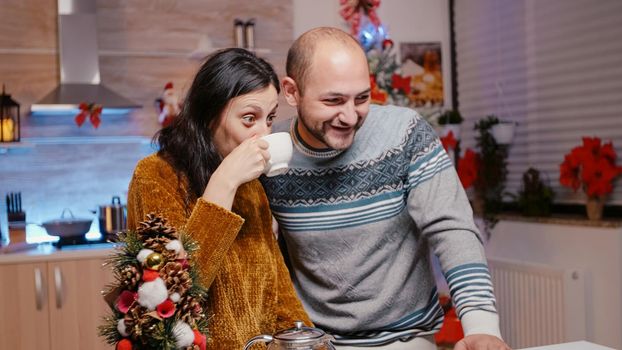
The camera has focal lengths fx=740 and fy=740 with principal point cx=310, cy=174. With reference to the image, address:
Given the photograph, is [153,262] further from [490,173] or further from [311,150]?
[490,173]

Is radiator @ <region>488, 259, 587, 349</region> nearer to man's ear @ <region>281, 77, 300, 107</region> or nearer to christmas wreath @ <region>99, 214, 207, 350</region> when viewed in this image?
man's ear @ <region>281, 77, 300, 107</region>

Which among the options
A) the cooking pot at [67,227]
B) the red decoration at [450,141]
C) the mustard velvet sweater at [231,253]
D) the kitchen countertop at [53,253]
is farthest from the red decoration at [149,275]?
the red decoration at [450,141]

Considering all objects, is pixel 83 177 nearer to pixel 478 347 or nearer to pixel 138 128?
pixel 138 128

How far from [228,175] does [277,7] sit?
10.2 ft

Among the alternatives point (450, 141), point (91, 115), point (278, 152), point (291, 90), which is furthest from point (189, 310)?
point (450, 141)

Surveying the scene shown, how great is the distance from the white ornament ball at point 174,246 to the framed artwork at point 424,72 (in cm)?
360

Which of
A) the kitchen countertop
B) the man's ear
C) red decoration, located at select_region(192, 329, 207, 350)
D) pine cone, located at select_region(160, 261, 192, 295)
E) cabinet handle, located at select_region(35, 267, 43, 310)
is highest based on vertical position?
the man's ear

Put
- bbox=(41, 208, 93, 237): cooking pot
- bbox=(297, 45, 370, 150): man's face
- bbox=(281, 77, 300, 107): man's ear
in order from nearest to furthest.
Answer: bbox=(297, 45, 370, 150): man's face → bbox=(281, 77, 300, 107): man's ear → bbox=(41, 208, 93, 237): cooking pot

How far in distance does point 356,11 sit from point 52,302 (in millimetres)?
2342

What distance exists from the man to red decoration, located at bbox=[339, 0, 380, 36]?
8.75ft

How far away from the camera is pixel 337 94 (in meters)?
1.56

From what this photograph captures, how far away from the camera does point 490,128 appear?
4.09m

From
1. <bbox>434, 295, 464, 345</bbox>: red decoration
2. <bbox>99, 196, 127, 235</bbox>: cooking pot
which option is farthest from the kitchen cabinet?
<bbox>434, 295, 464, 345</bbox>: red decoration

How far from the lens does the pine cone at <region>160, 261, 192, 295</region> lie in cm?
100
